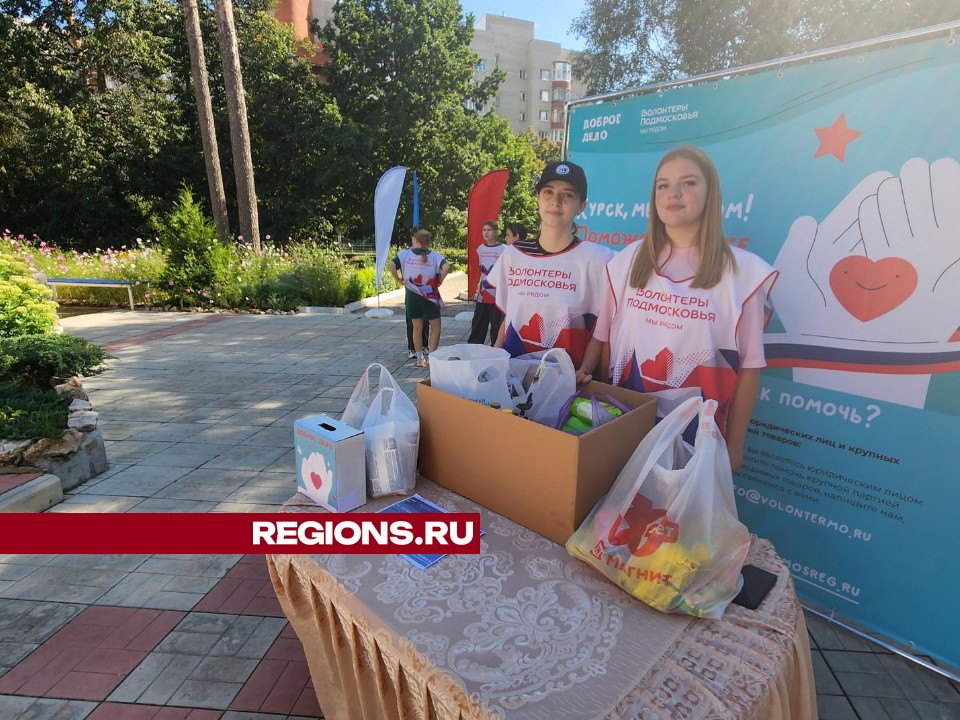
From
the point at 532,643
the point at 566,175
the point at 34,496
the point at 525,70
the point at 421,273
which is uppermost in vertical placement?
the point at 525,70

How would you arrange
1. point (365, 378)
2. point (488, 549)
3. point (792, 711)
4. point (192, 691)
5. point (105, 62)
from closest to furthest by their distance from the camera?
point (792, 711)
point (488, 549)
point (365, 378)
point (192, 691)
point (105, 62)

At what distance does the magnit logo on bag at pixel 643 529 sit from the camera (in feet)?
3.75

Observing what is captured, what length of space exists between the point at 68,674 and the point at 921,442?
3326 millimetres

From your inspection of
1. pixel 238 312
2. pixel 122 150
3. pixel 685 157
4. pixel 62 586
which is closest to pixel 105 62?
pixel 122 150

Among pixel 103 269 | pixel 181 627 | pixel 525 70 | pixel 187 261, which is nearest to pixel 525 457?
pixel 181 627

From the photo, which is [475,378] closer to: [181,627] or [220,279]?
[181,627]

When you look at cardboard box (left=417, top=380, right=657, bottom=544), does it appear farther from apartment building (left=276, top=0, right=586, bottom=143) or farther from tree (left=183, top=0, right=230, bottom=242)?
apartment building (left=276, top=0, right=586, bottom=143)

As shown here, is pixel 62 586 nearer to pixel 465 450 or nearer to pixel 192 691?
pixel 192 691

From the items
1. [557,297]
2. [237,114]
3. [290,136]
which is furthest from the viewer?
[290,136]

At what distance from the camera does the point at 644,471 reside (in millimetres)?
1201

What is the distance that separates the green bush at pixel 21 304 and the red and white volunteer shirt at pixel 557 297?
5007 mm

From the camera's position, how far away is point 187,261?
10.4m

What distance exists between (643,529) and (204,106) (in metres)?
14.5

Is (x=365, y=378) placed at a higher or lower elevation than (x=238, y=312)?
A: higher
